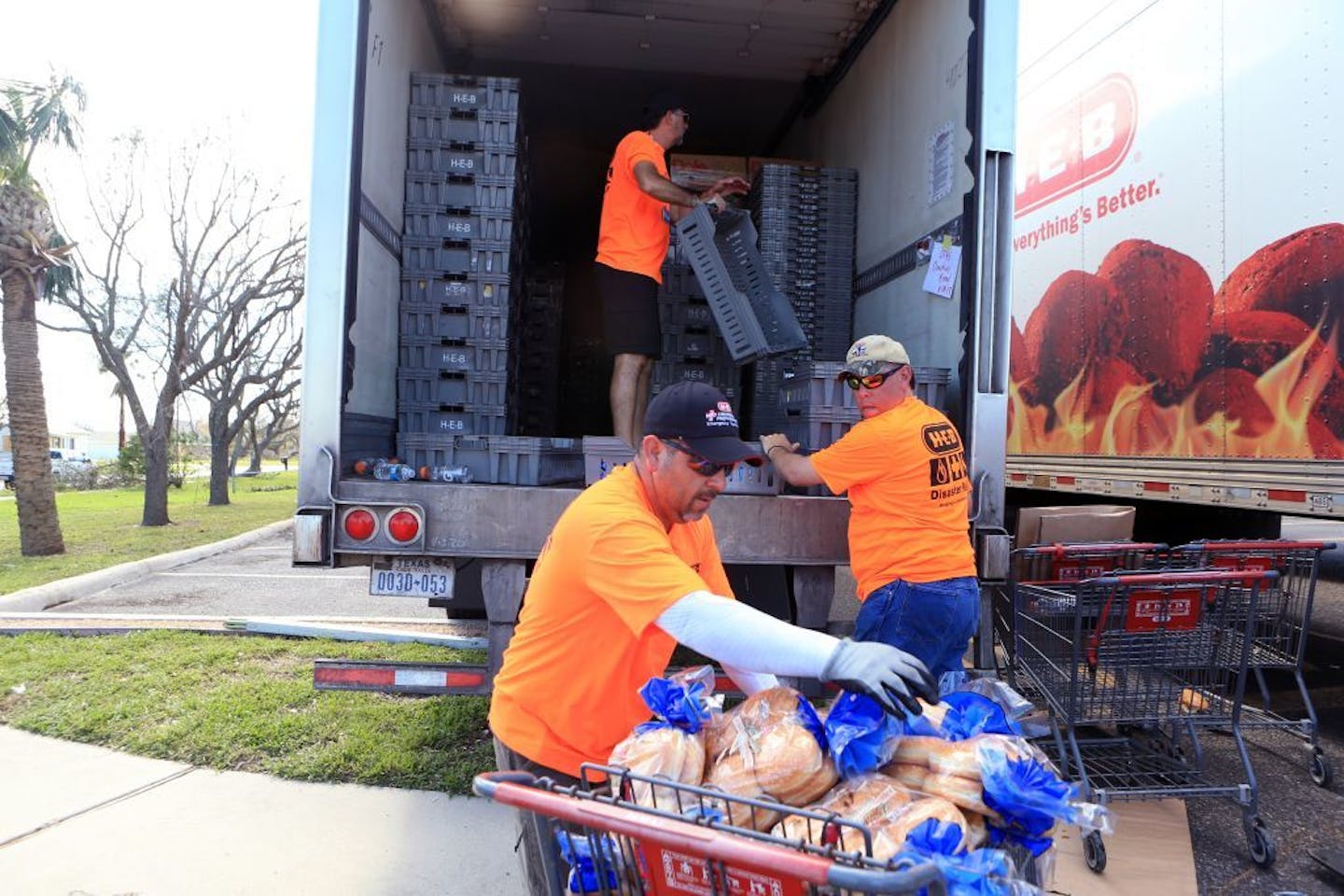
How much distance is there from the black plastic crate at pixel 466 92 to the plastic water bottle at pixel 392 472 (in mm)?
2090

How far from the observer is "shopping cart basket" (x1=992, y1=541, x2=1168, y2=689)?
4.07 metres

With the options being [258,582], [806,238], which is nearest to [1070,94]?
[806,238]

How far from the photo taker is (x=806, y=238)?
17.7 feet

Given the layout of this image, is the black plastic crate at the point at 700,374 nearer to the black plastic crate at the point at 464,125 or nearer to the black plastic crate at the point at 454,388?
the black plastic crate at the point at 454,388

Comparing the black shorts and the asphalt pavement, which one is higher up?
the black shorts

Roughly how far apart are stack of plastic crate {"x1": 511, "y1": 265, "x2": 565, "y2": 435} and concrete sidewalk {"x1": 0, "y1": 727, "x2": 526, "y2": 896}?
2.93 meters

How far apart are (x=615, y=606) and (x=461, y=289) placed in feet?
10.3

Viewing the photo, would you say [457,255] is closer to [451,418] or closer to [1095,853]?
[451,418]

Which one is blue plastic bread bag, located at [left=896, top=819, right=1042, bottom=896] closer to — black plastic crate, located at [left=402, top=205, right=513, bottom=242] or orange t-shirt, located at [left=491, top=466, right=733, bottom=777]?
orange t-shirt, located at [left=491, top=466, right=733, bottom=777]

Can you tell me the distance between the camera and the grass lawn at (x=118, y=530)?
406 inches

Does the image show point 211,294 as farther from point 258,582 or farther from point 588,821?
point 588,821

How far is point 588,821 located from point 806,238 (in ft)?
15.4

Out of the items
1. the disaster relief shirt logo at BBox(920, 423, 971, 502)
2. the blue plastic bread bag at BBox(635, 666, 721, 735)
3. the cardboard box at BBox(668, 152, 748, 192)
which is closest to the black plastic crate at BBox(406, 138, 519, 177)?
the cardboard box at BBox(668, 152, 748, 192)

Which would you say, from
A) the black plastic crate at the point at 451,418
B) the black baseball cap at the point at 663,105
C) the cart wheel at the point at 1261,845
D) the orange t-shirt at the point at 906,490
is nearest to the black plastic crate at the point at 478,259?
the black plastic crate at the point at 451,418
